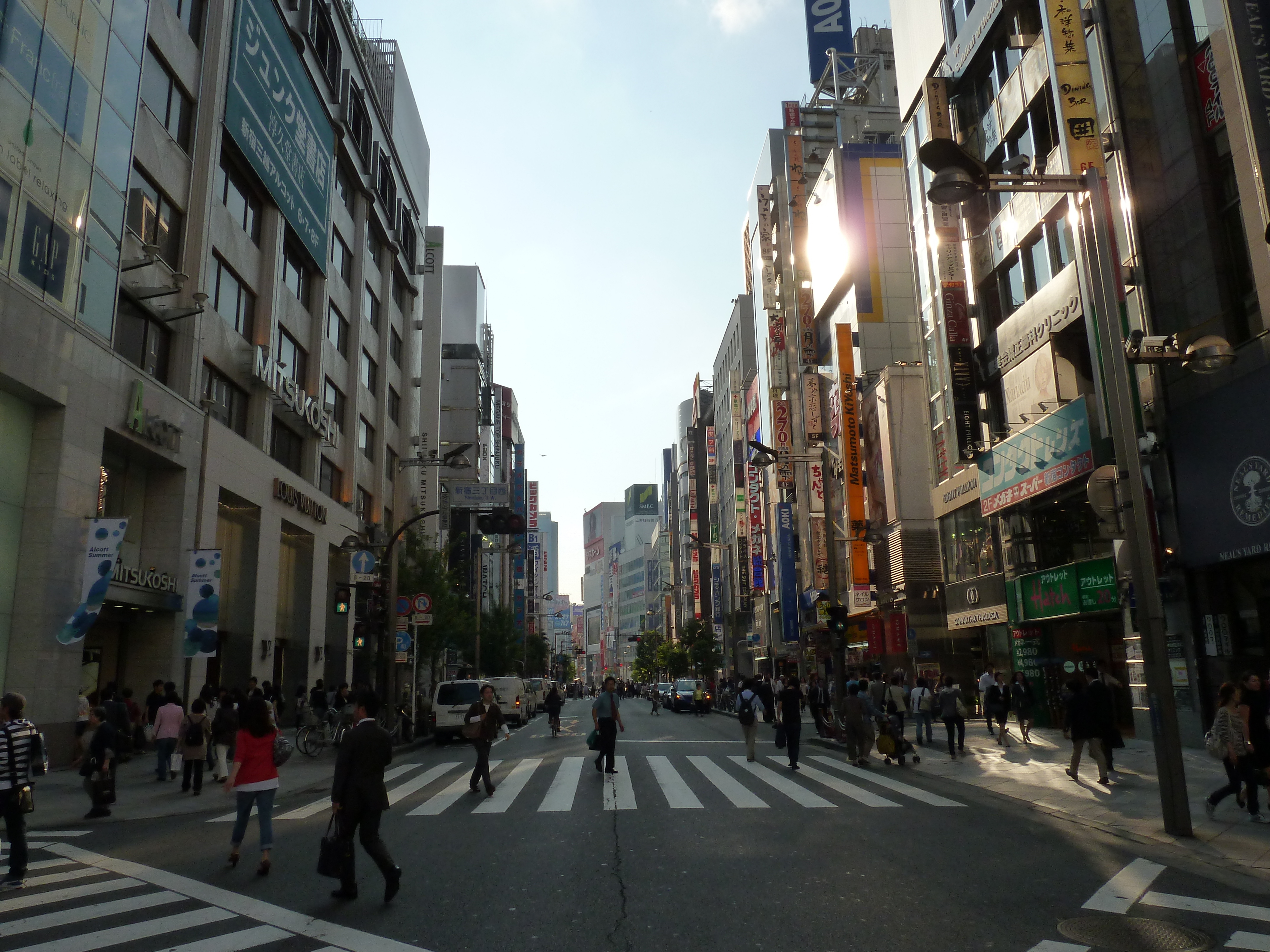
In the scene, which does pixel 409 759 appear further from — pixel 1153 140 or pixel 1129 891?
pixel 1153 140

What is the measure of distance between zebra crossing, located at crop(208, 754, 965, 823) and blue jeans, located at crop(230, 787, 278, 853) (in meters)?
3.84

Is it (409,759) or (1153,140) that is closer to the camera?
(1153,140)

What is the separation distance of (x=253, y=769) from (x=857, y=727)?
41.8 feet

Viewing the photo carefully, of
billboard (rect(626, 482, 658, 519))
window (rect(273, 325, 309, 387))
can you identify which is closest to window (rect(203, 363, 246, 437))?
window (rect(273, 325, 309, 387))

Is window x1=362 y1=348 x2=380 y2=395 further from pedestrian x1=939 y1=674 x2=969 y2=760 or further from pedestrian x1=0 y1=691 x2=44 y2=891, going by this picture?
pedestrian x1=0 y1=691 x2=44 y2=891

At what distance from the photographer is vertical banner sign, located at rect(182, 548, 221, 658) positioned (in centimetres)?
2252

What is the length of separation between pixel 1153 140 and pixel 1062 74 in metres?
3.11

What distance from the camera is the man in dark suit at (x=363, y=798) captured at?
7.72 metres

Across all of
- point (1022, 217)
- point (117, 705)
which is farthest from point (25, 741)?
point (1022, 217)

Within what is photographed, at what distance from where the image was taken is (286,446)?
120 ft

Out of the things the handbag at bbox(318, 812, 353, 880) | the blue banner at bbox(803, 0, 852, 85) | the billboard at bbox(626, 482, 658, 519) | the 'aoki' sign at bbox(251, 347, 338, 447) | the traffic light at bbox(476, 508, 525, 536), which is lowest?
the handbag at bbox(318, 812, 353, 880)

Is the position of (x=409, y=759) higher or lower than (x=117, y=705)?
lower

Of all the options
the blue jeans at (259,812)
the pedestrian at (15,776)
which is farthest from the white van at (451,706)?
the pedestrian at (15,776)

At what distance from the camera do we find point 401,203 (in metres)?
54.3
